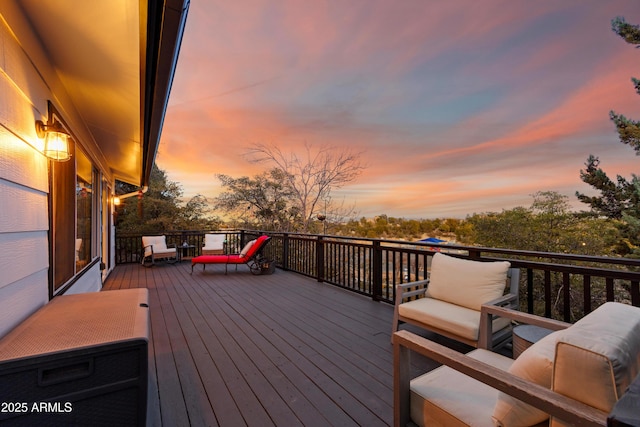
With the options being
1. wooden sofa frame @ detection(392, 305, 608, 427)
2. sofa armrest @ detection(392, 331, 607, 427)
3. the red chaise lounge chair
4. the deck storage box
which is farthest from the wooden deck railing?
the deck storage box

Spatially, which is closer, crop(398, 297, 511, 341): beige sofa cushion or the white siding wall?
the white siding wall

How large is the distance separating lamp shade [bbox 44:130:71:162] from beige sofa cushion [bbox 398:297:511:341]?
10.0 ft

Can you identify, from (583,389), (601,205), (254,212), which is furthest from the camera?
(254,212)

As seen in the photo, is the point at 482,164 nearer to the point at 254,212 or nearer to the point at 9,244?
the point at 254,212

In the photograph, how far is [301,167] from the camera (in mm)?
11469

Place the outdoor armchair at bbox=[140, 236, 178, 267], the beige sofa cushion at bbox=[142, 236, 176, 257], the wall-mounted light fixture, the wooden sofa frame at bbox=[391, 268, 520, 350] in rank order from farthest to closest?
the beige sofa cushion at bbox=[142, 236, 176, 257], the outdoor armchair at bbox=[140, 236, 178, 267], the wooden sofa frame at bbox=[391, 268, 520, 350], the wall-mounted light fixture

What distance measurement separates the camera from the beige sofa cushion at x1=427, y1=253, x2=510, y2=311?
2344 mm

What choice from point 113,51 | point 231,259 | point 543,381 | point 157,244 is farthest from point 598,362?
point 157,244

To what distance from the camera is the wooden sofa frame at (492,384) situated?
75 centimetres

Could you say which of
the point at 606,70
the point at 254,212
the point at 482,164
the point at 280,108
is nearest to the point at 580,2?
the point at 606,70

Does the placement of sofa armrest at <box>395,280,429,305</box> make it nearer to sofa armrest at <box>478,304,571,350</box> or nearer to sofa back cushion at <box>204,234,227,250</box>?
sofa armrest at <box>478,304,571,350</box>

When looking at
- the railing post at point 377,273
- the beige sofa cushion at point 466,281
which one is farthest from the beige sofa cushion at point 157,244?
the beige sofa cushion at point 466,281

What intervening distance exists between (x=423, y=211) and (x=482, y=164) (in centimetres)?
288

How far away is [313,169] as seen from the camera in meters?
11.5
